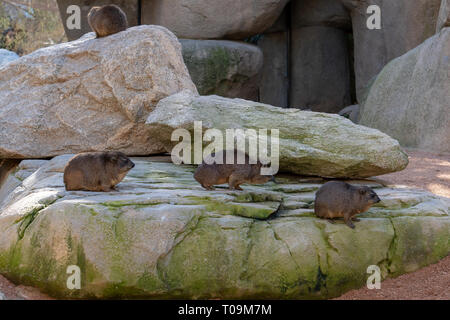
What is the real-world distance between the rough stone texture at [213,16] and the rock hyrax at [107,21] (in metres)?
5.39

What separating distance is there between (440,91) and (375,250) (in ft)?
17.8

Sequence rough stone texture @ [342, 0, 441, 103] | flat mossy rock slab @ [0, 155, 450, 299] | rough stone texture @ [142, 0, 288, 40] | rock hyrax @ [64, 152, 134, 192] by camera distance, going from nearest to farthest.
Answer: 1. flat mossy rock slab @ [0, 155, 450, 299]
2. rock hyrax @ [64, 152, 134, 192]
3. rough stone texture @ [342, 0, 441, 103]
4. rough stone texture @ [142, 0, 288, 40]

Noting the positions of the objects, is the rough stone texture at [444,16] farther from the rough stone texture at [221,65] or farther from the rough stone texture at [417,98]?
the rough stone texture at [221,65]

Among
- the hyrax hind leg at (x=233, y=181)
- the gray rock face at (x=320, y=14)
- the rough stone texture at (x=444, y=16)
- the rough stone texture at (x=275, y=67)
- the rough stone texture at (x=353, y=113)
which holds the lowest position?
the rough stone texture at (x=353, y=113)

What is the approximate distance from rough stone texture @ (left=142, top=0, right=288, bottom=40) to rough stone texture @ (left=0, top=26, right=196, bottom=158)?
5.58m

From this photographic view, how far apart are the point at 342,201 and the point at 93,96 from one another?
14.7ft

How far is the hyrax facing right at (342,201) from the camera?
5105 millimetres

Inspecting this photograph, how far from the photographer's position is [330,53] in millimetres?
16203

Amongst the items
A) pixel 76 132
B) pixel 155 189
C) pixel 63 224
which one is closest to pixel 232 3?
pixel 76 132

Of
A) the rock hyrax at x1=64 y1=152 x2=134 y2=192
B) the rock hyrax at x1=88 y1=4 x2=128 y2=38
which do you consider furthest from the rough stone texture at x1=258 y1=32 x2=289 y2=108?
the rock hyrax at x1=64 y1=152 x2=134 y2=192

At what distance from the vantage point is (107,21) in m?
8.36

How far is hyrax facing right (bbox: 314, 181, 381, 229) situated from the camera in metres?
5.11

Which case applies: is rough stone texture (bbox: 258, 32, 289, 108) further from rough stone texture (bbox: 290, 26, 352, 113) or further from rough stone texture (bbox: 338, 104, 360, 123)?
rough stone texture (bbox: 338, 104, 360, 123)

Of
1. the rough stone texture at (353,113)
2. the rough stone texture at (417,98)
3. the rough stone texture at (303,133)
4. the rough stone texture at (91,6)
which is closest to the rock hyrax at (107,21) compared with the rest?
the rough stone texture at (303,133)
